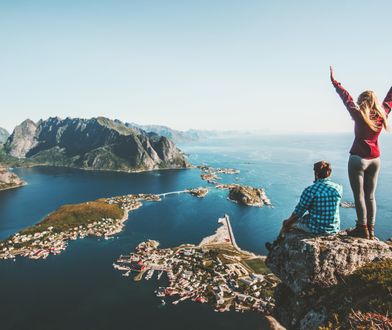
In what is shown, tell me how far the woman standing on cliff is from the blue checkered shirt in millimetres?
675

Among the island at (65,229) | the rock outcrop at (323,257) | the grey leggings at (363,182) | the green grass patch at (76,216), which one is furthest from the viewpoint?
the green grass patch at (76,216)

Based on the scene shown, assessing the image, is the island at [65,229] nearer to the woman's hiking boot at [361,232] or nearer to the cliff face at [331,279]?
the cliff face at [331,279]

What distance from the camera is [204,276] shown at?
76.2 meters

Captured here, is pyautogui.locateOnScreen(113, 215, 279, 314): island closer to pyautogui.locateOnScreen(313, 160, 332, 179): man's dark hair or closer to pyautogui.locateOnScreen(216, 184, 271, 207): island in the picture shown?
pyautogui.locateOnScreen(216, 184, 271, 207): island

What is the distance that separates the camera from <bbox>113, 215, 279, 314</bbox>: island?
216ft

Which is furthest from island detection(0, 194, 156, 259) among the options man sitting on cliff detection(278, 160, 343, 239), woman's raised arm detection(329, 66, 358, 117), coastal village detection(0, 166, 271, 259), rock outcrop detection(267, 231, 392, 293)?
woman's raised arm detection(329, 66, 358, 117)

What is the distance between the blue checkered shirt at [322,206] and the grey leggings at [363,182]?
1.81ft

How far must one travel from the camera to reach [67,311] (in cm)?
6456

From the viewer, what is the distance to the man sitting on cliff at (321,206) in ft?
30.5

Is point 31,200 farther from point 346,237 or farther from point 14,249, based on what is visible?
point 346,237

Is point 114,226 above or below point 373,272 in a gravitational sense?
below

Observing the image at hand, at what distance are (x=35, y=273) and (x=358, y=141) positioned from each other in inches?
3692

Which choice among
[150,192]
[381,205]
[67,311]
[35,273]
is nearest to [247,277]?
[67,311]

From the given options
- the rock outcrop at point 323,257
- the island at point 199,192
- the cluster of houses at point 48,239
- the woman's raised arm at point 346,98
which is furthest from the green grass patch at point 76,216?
the woman's raised arm at point 346,98
